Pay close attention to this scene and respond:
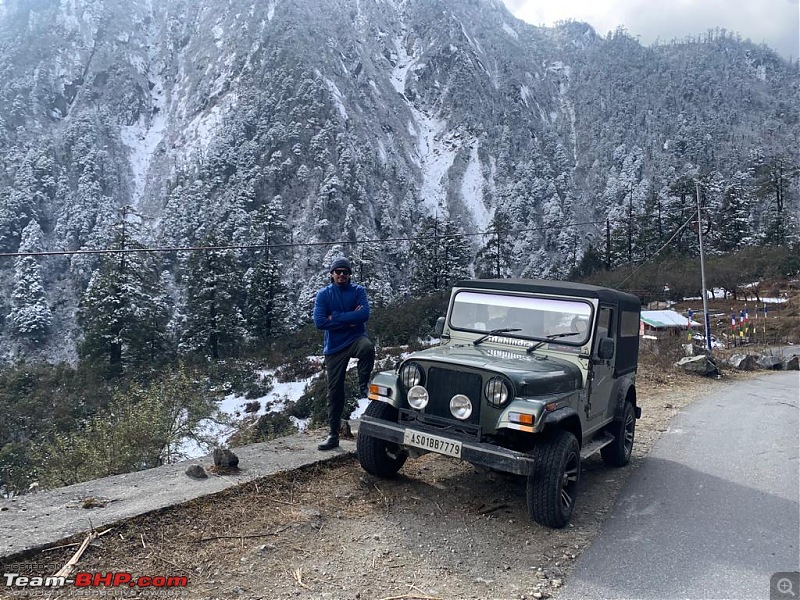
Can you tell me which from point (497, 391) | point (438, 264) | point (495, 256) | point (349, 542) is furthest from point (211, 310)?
point (497, 391)

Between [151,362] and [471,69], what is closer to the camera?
[151,362]

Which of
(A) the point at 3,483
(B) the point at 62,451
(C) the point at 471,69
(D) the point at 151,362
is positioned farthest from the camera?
(C) the point at 471,69

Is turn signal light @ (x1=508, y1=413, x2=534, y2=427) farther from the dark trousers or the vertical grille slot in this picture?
the dark trousers

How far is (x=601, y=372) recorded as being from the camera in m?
5.28

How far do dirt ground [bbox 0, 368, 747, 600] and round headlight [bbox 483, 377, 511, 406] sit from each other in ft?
3.37

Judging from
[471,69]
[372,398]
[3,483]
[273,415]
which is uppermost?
[471,69]

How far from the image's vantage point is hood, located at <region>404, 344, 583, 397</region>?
13.7ft

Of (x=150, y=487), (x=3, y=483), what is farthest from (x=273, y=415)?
(x=150, y=487)

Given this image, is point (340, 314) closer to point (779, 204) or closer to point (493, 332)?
point (493, 332)

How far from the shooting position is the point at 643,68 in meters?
136

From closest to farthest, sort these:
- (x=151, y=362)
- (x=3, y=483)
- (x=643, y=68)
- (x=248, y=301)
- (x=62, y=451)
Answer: (x=62, y=451), (x=3, y=483), (x=151, y=362), (x=248, y=301), (x=643, y=68)

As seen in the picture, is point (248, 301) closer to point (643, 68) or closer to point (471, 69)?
point (471, 69)

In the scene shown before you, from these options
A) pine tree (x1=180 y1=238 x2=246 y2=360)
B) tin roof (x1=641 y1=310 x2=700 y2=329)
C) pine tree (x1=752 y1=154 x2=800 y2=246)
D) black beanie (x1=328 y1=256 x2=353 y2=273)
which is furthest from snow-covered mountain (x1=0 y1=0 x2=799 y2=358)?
black beanie (x1=328 y1=256 x2=353 y2=273)

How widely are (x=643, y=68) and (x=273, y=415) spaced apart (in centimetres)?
14772
